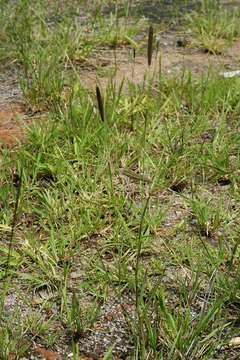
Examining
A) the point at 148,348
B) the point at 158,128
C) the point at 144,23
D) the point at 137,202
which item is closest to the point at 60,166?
the point at 137,202

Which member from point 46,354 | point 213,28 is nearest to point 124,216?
point 46,354

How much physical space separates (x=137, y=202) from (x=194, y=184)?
0.25m

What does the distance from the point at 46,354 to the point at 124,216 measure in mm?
681

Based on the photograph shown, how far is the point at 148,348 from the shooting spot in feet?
5.54

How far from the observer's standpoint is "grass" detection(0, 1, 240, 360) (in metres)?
1.75

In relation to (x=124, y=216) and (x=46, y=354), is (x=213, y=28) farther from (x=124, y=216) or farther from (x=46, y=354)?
(x=46, y=354)

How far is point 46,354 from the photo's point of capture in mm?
1741

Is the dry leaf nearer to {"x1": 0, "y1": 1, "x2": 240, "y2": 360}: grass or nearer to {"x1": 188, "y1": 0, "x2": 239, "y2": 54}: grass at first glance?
{"x1": 0, "y1": 1, "x2": 240, "y2": 360}: grass

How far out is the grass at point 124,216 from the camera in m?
1.75

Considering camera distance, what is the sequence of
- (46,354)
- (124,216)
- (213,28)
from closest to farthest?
(46,354) → (124,216) → (213,28)

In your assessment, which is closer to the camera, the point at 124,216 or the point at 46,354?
the point at 46,354

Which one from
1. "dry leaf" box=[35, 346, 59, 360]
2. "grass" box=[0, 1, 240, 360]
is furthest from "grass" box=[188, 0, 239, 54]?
"dry leaf" box=[35, 346, 59, 360]

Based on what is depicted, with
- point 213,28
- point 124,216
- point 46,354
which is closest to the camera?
point 46,354

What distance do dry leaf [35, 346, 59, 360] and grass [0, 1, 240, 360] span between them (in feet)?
0.08
